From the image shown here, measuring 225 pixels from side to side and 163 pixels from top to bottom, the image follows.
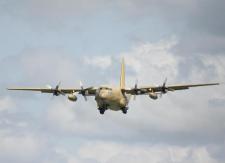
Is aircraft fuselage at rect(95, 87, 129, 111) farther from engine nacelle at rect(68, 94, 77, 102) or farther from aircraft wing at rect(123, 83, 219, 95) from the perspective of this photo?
engine nacelle at rect(68, 94, 77, 102)

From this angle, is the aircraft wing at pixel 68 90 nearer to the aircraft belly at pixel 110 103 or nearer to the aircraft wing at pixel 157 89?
the aircraft belly at pixel 110 103

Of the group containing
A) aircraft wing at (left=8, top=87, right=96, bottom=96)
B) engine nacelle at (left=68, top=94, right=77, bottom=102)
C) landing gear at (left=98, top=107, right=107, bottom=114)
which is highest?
aircraft wing at (left=8, top=87, right=96, bottom=96)

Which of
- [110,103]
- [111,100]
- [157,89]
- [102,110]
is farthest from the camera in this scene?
[157,89]

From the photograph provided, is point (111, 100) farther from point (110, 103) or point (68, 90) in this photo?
point (68, 90)

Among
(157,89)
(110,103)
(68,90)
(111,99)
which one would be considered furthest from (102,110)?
(157,89)

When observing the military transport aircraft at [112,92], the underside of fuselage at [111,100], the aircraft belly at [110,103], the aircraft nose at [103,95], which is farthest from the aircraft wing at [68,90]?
the aircraft nose at [103,95]

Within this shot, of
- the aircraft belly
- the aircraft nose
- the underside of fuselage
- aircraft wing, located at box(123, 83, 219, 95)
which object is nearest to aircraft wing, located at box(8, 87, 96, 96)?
the underside of fuselage

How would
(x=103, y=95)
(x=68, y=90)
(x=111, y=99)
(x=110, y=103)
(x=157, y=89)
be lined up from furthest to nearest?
(x=68, y=90)
(x=157, y=89)
(x=110, y=103)
(x=111, y=99)
(x=103, y=95)

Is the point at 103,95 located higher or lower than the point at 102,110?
higher

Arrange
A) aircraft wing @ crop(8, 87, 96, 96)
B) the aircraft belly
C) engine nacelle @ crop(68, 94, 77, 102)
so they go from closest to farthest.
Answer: the aircraft belly
engine nacelle @ crop(68, 94, 77, 102)
aircraft wing @ crop(8, 87, 96, 96)

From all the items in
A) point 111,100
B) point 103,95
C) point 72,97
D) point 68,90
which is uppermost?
point 68,90

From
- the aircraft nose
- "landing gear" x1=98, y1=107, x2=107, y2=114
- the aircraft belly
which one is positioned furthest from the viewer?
"landing gear" x1=98, y1=107, x2=107, y2=114

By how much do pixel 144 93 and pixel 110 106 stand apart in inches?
317

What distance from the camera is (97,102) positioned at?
107812mm
